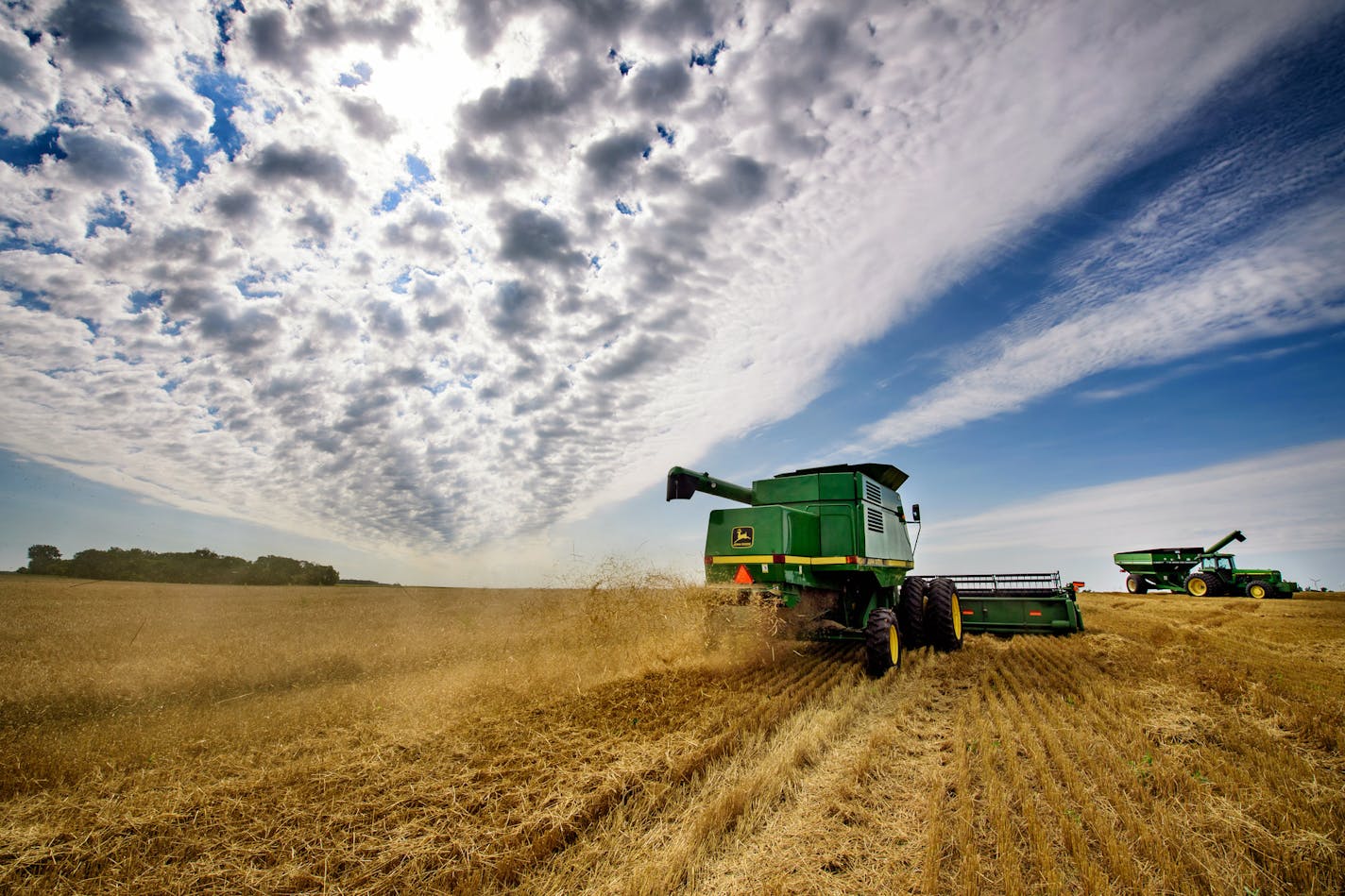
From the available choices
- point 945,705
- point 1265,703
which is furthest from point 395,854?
point 1265,703

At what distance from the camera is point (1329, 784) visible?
13.1 feet

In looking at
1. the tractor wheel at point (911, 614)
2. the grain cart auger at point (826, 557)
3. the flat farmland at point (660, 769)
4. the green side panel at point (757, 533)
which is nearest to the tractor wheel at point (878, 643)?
the grain cart auger at point (826, 557)

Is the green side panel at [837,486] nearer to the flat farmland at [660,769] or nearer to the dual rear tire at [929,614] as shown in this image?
the dual rear tire at [929,614]

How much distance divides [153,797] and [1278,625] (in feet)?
70.0

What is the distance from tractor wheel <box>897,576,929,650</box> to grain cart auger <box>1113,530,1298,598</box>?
84.9ft

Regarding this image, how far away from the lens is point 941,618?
400 inches

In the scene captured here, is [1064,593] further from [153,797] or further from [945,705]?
[153,797]

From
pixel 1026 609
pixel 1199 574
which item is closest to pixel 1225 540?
pixel 1199 574

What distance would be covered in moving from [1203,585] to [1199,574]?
2.27 ft

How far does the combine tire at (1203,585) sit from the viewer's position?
25906mm

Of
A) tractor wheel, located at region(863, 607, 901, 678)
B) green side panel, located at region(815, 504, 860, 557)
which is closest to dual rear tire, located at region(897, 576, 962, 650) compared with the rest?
tractor wheel, located at region(863, 607, 901, 678)

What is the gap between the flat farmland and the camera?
3.03 m

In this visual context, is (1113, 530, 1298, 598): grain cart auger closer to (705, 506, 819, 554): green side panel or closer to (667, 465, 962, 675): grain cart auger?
(667, 465, 962, 675): grain cart auger

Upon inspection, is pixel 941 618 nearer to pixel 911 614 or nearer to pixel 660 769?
pixel 911 614
